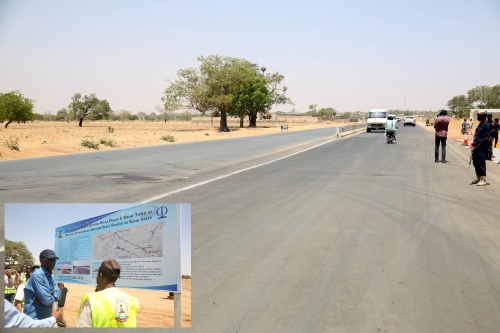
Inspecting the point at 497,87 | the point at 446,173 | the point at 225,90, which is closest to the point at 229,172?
the point at 446,173

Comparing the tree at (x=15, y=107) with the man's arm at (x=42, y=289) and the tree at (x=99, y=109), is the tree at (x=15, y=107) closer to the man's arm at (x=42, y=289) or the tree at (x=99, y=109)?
the tree at (x=99, y=109)

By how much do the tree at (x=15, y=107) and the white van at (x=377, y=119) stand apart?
42.8 meters

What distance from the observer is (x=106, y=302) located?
3.37 meters

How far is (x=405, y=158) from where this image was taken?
23.5m

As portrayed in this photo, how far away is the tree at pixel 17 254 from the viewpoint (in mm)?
3514

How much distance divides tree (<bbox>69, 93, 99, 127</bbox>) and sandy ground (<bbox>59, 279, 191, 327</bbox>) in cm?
8500

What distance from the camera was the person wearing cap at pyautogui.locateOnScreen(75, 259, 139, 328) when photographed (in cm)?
337

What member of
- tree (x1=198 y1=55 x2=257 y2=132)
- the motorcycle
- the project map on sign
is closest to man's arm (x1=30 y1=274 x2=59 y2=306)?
the project map on sign

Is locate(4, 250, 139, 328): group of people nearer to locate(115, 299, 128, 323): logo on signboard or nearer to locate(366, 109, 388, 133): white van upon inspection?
locate(115, 299, 128, 323): logo on signboard

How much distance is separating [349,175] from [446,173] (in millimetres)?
3344

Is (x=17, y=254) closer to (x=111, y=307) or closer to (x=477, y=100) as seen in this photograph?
(x=111, y=307)

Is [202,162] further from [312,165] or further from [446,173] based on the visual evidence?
[446,173]

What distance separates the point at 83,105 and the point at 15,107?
1981cm

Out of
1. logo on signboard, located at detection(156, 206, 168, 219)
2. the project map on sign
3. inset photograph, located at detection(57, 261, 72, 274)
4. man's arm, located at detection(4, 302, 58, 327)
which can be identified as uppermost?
logo on signboard, located at detection(156, 206, 168, 219)
